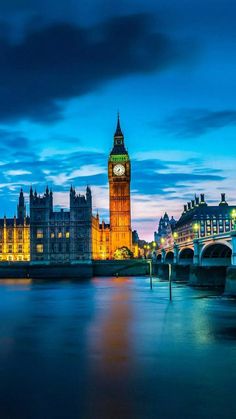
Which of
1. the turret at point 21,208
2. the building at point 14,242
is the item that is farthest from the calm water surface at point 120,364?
the turret at point 21,208

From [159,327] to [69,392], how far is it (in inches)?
592

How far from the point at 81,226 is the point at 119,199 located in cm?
1717

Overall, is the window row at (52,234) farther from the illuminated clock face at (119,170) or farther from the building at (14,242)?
the illuminated clock face at (119,170)

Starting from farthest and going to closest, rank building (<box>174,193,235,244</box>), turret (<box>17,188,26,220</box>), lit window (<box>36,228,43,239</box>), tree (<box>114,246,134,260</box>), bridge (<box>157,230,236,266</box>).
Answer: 1. turret (<box>17,188,26,220</box>)
2. building (<box>174,193,235,244</box>)
3. lit window (<box>36,228,43,239</box>)
4. tree (<box>114,246,134,260</box>)
5. bridge (<box>157,230,236,266</box>)

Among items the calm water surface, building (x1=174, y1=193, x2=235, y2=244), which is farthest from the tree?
the calm water surface

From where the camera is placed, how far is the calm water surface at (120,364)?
47.2 feet

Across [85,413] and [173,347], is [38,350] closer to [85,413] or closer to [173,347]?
[173,347]

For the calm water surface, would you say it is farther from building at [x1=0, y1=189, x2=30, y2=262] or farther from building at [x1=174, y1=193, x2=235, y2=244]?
building at [x1=174, y1=193, x2=235, y2=244]

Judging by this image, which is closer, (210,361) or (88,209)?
(210,361)

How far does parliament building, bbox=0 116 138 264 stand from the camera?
14338cm

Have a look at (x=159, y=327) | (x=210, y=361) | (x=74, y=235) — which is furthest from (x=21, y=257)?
(x=210, y=361)

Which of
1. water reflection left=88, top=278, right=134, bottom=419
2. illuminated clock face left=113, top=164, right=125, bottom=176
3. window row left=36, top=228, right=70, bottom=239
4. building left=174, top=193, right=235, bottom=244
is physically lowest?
water reflection left=88, top=278, right=134, bottom=419

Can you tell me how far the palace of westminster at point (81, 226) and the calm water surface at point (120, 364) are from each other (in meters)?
105

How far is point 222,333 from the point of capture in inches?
1071
